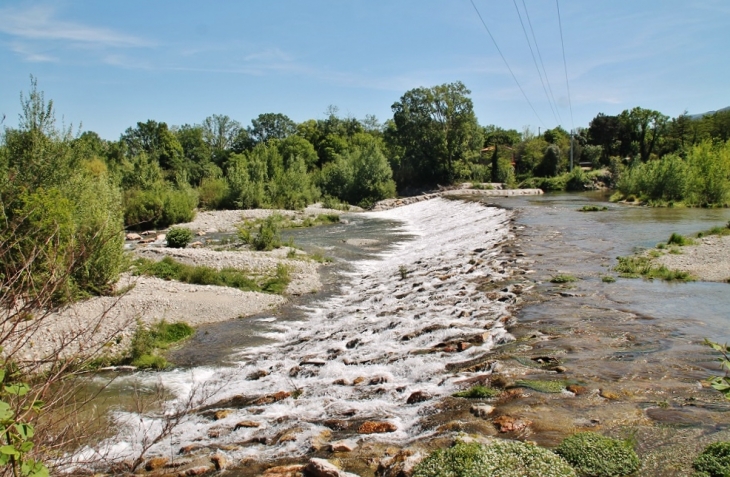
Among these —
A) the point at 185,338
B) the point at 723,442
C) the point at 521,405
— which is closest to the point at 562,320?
the point at 521,405

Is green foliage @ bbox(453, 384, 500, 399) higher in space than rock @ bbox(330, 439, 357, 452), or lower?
higher

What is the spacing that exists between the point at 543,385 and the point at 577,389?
0.43 m

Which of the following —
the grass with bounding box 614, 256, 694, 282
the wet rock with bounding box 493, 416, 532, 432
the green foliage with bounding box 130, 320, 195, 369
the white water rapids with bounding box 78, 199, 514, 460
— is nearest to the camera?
the wet rock with bounding box 493, 416, 532, 432

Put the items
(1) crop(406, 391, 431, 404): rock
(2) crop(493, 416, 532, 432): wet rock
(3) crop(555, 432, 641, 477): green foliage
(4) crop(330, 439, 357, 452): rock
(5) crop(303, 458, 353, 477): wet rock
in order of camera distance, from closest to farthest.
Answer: (3) crop(555, 432, 641, 477): green foliage
(5) crop(303, 458, 353, 477): wet rock
(2) crop(493, 416, 532, 432): wet rock
(4) crop(330, 439, 357, 452): rock
(1) crop(406, 391, 431, 404): rock

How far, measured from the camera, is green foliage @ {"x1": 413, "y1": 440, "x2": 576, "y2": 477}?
4621 millimetres

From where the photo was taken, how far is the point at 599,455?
5191 mm

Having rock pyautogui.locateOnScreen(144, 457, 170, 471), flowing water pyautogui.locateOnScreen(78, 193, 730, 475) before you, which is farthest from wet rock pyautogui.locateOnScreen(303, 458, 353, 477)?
rock pyautogui.locateOnScreen(144, 457, 170, 471)

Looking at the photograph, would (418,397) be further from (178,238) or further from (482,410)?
(178,238)

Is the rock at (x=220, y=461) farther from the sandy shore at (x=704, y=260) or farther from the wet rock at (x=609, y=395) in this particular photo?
the sandy shore at (x=704, y=260)

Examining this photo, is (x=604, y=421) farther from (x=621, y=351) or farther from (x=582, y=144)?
(x=582, y=144)

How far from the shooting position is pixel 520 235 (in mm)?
22047

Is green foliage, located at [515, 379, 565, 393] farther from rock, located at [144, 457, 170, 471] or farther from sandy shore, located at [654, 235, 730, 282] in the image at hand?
sandy shore, located at [654, 235, 730, 282]

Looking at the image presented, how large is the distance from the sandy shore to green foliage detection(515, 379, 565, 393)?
331 inches

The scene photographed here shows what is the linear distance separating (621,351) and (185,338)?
29.1ft
